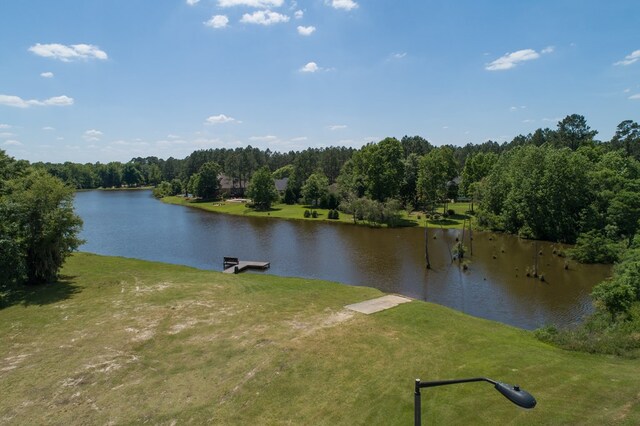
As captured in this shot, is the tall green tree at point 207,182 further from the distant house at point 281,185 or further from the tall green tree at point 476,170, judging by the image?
the tall green tree at point 476,170

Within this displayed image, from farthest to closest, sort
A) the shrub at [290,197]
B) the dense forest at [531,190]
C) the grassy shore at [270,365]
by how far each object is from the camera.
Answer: the shrub at [290,197] → the dense forest at [531,190] → the grassy shore at [270,365]

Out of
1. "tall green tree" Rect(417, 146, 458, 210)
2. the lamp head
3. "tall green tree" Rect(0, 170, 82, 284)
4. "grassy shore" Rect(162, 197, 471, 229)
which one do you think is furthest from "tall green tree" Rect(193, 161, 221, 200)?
the lamp head

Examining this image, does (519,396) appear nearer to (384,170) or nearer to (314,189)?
(384,170)

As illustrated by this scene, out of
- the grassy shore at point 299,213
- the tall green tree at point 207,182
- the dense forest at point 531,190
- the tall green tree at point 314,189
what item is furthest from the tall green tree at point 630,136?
the tall green tree at point 207,182

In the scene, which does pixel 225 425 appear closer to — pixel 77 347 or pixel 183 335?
pixel 183 335

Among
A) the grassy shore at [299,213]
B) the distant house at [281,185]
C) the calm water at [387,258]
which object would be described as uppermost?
the distant house at [281,185]

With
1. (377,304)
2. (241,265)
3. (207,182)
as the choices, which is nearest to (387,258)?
(241,265)
